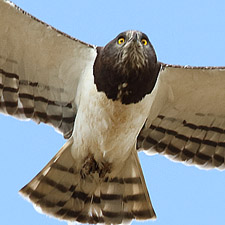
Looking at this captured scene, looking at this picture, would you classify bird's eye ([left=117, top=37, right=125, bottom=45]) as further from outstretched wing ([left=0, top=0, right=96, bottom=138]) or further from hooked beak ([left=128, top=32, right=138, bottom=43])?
outstretched wing ([left=0, top=0, right=96, bottom=138])

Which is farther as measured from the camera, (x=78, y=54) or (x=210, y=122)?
(x=210, y=122)

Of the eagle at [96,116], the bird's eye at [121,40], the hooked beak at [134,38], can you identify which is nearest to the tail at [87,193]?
the eagle at [96,116]

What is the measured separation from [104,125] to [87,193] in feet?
4.19

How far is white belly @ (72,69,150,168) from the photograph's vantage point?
8273 mm

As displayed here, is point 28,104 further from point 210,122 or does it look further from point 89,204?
point 210,122

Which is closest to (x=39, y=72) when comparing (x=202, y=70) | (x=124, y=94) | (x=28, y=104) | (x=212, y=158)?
(x=28, y=104)

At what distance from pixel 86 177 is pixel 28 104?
1302 millimetres

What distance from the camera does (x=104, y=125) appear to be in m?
8.45

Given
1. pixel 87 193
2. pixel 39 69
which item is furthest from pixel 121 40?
pixel 87 193

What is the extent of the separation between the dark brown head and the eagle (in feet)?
0.10

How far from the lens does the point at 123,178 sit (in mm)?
9297

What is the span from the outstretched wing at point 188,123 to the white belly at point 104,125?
0.64m

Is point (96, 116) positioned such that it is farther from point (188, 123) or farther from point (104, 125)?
point (188, 123)

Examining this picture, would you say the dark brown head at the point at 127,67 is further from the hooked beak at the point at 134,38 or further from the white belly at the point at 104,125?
the white belly at the point at 104,125
